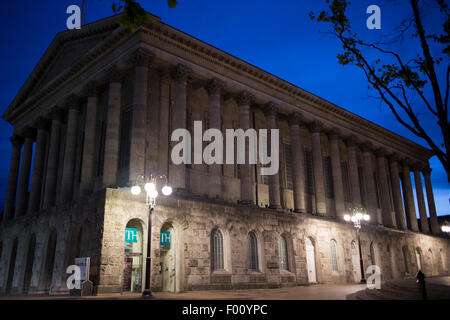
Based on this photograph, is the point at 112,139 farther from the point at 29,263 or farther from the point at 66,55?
the point at 66,55

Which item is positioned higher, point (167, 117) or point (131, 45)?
point (131, 45)

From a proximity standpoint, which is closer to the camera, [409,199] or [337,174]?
[337,174]

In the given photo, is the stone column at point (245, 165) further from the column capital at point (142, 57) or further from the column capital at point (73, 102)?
the column capital at point (73, 102)

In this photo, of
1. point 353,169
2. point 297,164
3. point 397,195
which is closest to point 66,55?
point 297,164

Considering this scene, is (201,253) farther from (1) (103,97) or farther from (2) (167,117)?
(1) (103,97)

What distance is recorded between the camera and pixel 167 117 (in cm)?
3105

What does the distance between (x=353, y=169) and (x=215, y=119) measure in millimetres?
20014

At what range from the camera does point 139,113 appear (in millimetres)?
27859

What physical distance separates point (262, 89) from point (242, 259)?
1624cm

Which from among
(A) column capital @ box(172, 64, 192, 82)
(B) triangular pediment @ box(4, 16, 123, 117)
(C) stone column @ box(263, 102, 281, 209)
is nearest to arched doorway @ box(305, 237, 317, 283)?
(C) stone column @ box(263, 102, 281, 209)

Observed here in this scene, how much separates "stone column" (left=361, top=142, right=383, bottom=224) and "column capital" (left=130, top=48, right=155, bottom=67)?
28707 millimetres

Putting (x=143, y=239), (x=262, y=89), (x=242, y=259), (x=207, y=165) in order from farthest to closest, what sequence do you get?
1. (x=262, y=89)
2. (x=207, y=165)
3. (x=242, y=259)
4. (x=143, y=239)
